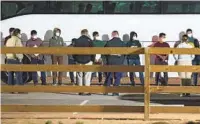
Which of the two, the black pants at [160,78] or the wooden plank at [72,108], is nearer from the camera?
the wooden plank at [72,108]

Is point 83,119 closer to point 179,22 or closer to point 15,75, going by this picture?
point 15,75

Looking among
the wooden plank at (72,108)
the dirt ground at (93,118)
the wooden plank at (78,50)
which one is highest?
the wooden plank at (78,50)

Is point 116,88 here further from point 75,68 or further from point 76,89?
point 75,68

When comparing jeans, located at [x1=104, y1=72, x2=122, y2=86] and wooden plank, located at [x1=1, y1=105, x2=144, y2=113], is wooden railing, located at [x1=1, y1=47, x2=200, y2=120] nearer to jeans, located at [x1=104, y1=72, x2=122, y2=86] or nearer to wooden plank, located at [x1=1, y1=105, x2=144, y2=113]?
wooden plank, located at [x1=1, y1=105, x2=144, y2=113]

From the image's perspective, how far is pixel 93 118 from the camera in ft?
37.3

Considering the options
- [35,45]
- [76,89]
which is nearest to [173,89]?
[76,89]

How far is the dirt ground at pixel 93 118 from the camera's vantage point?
11000 mm

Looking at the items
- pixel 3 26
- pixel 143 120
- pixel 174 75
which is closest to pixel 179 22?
pixel 174 75

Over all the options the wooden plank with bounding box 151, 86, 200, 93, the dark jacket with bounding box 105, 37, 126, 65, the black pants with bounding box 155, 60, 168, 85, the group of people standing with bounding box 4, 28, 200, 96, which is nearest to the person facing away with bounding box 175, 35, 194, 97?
the group of people standing with bounding box 4, 28, 200, 96

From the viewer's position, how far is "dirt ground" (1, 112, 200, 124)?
36.1 ft

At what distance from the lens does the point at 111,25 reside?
805 inches

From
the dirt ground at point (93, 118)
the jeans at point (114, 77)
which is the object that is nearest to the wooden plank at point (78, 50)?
the dirt ground at point (93, 118)

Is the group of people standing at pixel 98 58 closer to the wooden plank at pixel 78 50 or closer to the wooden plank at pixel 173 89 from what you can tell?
the wooden plank at pixel 78 50

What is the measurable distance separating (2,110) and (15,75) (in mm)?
5857
